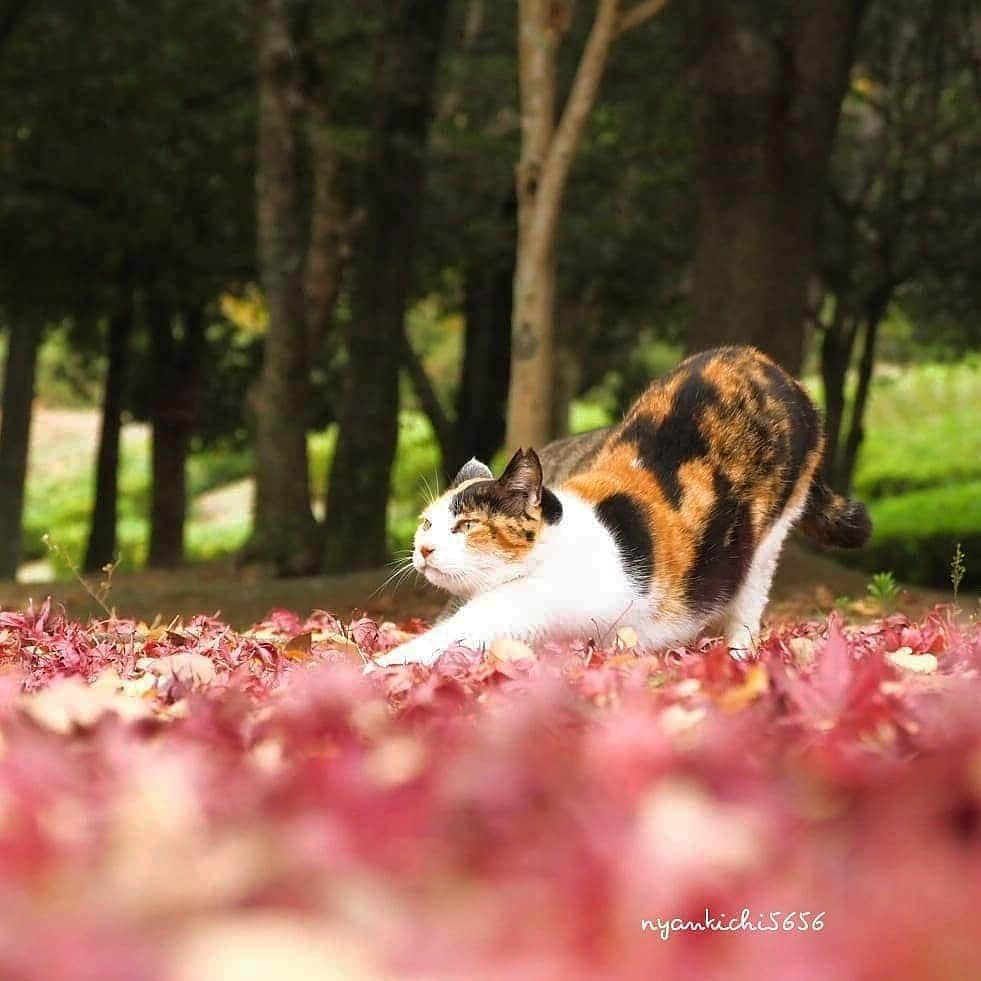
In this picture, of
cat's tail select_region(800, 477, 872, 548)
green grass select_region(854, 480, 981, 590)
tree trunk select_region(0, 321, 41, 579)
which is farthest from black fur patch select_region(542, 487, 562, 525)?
tree trunk select_region(0, 321, 41, 579)

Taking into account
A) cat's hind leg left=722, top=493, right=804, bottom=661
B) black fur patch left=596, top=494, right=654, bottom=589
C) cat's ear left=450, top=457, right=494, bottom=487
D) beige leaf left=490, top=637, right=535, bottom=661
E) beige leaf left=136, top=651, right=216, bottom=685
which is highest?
cat's ear left=450, top=457, right=494, bottom=487

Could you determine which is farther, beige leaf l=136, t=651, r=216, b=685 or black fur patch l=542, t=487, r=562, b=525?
black fur patch l=542, t=487, r=562, b=525

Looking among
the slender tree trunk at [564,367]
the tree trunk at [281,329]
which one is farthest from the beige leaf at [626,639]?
the slender tree trunk at [564,367]

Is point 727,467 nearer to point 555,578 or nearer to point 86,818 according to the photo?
point 555,578

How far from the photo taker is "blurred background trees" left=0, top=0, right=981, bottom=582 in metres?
11.2

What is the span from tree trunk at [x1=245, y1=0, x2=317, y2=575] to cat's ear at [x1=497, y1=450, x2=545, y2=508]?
7.52m

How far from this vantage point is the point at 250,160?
17.2 m

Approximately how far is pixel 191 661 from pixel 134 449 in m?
34.4

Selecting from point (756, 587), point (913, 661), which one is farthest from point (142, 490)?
point (913, 661)

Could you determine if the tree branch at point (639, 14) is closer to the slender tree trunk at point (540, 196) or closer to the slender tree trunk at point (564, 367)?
the slender tree trunk at point (540, 196)

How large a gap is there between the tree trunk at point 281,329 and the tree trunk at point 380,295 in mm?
571

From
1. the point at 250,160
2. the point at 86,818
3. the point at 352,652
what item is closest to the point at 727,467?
the point at 352,652

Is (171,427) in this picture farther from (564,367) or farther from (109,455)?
(564,367)

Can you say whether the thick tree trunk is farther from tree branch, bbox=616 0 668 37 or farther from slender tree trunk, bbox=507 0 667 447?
tree branch, bbox=616 0 668 37
